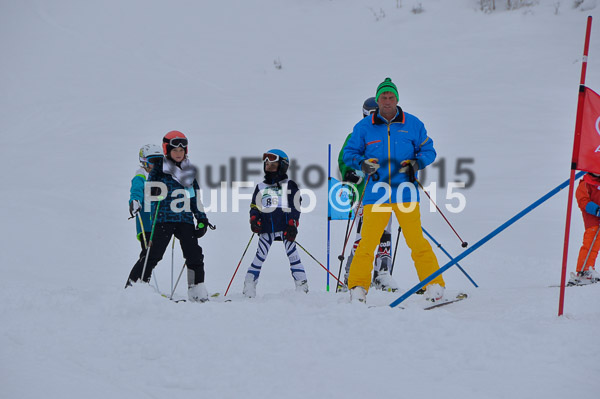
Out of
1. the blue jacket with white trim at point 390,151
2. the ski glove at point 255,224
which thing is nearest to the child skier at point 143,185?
Answer: the ski glove at point 255,224

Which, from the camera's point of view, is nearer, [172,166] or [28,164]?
[172,166]

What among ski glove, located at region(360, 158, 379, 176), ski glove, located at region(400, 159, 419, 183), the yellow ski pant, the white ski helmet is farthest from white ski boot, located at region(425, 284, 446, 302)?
the white ski helmet

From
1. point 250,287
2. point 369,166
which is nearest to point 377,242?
point 369,166

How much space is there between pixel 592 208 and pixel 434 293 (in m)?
2.68

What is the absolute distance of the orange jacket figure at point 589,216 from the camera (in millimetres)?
6250

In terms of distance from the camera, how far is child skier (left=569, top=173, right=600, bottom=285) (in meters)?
6.16

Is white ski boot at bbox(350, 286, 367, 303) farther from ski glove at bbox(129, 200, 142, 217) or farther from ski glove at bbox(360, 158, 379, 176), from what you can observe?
ski glove at bbox(129, 200, 142, 217)

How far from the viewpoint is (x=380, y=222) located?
16.0ft

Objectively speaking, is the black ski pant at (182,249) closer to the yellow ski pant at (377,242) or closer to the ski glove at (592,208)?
the yellow ski pant at (377,242)

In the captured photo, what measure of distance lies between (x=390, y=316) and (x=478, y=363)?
2.71 feet

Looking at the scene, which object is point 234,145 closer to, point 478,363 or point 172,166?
point 172,166

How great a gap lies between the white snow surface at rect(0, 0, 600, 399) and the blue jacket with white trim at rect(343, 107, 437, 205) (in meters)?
0.99

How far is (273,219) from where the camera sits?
240 inches

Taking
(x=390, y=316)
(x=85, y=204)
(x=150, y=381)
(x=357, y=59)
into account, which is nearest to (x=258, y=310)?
(x=390, y=316)
